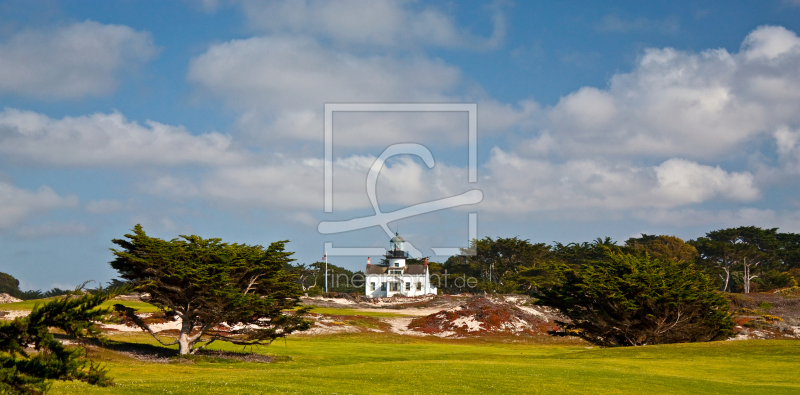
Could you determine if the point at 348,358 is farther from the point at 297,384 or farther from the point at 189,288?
the point at 297,384

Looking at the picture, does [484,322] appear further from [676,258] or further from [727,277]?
[727,277]

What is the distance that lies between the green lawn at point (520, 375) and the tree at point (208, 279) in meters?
2.97

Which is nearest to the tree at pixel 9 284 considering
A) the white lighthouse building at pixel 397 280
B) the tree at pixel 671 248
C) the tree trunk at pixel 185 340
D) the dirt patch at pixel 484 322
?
the white lighthouse building at pixel 397 280

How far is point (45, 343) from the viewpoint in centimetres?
870

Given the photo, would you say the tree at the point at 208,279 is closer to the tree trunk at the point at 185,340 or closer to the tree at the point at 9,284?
the tree trunk at the point at 185,340

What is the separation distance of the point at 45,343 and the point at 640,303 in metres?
42.9

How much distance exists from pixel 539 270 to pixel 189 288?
93.7 m

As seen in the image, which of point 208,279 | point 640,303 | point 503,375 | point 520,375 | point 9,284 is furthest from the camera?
point 9,284

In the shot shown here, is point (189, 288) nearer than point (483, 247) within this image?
Yes

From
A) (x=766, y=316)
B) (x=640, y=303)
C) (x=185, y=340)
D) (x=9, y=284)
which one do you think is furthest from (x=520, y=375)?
(x=9, y=284)

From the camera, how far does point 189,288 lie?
3384 centimetres

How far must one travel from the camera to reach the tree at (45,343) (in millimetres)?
8672

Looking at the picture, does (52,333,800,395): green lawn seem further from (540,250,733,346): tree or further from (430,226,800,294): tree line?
(430,226,800,294): tree line

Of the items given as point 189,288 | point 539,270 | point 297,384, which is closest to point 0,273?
point 539,270
